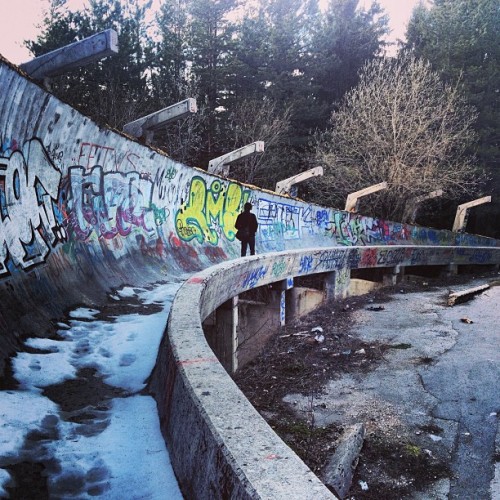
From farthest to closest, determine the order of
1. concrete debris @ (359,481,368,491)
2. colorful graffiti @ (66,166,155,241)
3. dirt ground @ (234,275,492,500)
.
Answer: colorful graffiti @ (66,166,155,241), dirt ground @ (234,275,492,500), concrete debris @ (359,481,368,491)

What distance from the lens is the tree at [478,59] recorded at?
35.7 metres

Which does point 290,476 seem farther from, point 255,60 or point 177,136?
point 255,60

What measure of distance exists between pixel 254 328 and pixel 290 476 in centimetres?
1116

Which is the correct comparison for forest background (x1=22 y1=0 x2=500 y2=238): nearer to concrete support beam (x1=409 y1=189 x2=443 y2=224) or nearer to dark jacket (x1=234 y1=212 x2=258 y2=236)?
concrete support beam (x1=409 y1=189 x2=443 y2=224)

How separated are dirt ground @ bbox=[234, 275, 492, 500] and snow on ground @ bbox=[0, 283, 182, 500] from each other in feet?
6.79

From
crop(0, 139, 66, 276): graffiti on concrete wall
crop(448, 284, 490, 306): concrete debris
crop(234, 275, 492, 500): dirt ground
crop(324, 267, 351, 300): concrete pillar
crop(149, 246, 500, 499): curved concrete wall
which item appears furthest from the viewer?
crop(324, 267, 351, 300): concrete pillar

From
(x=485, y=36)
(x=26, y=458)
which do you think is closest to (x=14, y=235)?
(x=26, y=458)

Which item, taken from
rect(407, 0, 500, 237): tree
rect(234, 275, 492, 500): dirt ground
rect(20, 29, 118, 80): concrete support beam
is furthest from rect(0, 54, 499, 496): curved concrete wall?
rect(407, 0, 500, 237): tree

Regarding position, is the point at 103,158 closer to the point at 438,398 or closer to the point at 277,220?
the point at 438,398

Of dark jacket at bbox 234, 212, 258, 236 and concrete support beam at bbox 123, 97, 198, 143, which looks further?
concrete support beam at bbox 123, 97, 198, 143

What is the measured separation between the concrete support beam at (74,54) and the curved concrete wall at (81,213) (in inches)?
28.5

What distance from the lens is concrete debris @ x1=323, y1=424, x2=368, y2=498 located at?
4.34 metres

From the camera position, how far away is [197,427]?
230 centimetres

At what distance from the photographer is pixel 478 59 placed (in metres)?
38.1
